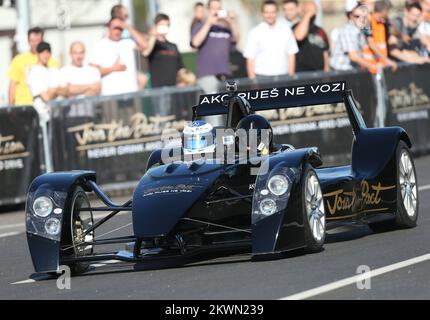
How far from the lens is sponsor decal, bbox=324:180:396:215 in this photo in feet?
35.4

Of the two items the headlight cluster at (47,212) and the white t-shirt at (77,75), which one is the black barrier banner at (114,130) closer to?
the white t-shirt at (77,75)

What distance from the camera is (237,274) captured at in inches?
366

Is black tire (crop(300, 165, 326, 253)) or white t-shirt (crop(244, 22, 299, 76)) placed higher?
white t-shirt (crop(244, 22, 299, 76))

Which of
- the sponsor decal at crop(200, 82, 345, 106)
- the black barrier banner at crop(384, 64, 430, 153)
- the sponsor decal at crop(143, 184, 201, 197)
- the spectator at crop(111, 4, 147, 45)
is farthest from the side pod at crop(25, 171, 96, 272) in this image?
the black barrier banner at crop(384, 64, 430, 153)

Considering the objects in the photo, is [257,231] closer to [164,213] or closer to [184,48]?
[164,213]

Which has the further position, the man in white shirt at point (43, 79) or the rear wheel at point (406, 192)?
the man in white shirt at point (43, 79)

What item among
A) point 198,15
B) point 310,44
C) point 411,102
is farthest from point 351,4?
point 198,15

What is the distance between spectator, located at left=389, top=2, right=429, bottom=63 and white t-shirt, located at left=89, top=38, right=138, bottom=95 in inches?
202

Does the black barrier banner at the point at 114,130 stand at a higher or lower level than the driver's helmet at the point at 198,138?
lower

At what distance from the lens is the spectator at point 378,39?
20.7 meters
